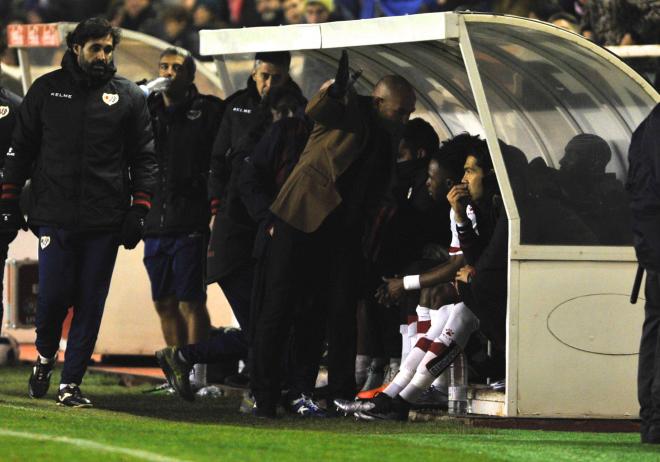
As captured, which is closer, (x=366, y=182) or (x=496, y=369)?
(x=366, y=182)

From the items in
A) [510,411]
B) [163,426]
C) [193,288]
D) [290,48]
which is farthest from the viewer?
[193,288]

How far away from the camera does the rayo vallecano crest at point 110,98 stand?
37.2 ft

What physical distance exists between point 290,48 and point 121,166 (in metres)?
1.38

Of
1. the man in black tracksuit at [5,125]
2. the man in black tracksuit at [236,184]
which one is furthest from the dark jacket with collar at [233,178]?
the man in black tracksuit at [5,125]

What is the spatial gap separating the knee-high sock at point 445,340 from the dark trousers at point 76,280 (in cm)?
200

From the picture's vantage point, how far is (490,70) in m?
11.2

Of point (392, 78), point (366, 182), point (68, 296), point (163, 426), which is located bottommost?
point (163, 426)

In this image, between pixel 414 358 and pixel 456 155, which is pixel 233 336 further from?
pixel 456 155

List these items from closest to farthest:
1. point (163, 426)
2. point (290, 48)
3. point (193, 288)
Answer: point (163, 426) → point (290, 48) → point (193, 288)

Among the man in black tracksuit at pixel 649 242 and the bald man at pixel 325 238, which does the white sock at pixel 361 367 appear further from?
the man in black tracksuit at pixel 649 242

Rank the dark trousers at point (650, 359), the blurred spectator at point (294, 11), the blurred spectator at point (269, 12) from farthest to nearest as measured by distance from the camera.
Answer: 1. the blurred spectator at point (269, 12)
2. the blurred spectator at point (294, 11)
3. the dark trousers at point (650, 359)

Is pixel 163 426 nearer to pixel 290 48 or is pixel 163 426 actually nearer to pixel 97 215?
pixel 97 215

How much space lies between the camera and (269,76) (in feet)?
40.8

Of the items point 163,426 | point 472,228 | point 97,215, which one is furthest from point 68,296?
point 472,228
